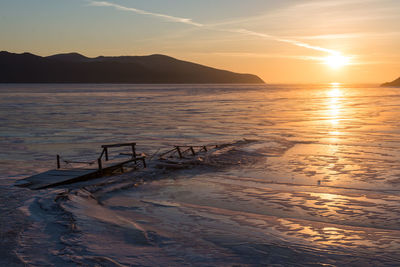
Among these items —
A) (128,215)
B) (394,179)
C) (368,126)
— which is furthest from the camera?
(368,126)

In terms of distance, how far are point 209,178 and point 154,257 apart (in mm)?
8096

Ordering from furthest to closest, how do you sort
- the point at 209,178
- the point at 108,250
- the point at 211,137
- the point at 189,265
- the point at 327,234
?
the point at 211,137
the point at 209,178
the point at 327,234
the point at 108,250
the point at 189,265

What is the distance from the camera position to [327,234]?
32.5ft

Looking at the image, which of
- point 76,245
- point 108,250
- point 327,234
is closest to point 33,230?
point 76,245

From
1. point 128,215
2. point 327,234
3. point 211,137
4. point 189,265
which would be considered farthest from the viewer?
point 211,137

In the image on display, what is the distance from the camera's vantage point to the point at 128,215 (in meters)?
11.5

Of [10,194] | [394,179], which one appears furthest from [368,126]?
[10,194]

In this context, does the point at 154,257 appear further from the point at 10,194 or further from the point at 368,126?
the point at 368,126

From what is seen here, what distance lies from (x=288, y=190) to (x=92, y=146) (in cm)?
1369

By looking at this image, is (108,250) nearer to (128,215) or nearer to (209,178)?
(128,215)

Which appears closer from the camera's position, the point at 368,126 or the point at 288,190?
the point at 288,190

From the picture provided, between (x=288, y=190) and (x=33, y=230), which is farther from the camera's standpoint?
(x=288, y=190)

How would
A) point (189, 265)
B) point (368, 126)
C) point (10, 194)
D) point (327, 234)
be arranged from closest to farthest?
point (189, 265), point (327, 234), point (10, 194), point (368, 126)

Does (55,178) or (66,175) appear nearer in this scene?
(55,178)
